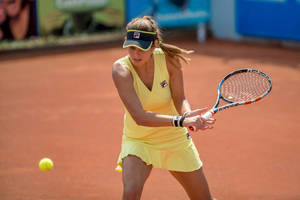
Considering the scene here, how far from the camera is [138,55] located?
3.95 m

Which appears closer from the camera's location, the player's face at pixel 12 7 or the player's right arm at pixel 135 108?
the player's right arm at pixel 135 108

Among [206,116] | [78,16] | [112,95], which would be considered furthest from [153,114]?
[78,16]

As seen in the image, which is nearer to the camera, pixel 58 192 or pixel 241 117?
pixel 58 192

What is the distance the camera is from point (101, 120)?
25.0 feet

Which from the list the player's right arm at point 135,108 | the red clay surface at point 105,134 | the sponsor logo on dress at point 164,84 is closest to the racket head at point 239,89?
the sponsor logo on dress at point 164,84

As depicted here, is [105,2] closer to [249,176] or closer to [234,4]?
[234,4]

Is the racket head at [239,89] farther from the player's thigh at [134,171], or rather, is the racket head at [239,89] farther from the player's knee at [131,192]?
the player's knee at [131,192]

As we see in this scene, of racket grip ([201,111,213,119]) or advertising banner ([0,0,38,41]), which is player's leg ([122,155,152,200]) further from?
advertising banner ([0,0,38,41])

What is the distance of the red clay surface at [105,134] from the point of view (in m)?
5.45

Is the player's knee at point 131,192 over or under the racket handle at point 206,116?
under

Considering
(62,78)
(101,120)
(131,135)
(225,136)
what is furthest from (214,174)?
(62,78)

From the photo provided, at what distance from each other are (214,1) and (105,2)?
2.67 metres

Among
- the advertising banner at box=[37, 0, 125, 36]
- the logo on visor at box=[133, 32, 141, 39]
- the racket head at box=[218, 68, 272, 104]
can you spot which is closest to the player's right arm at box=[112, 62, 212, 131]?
the logo on visor at box=[133, 32, 141, 39]

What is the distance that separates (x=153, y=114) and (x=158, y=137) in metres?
0.25
